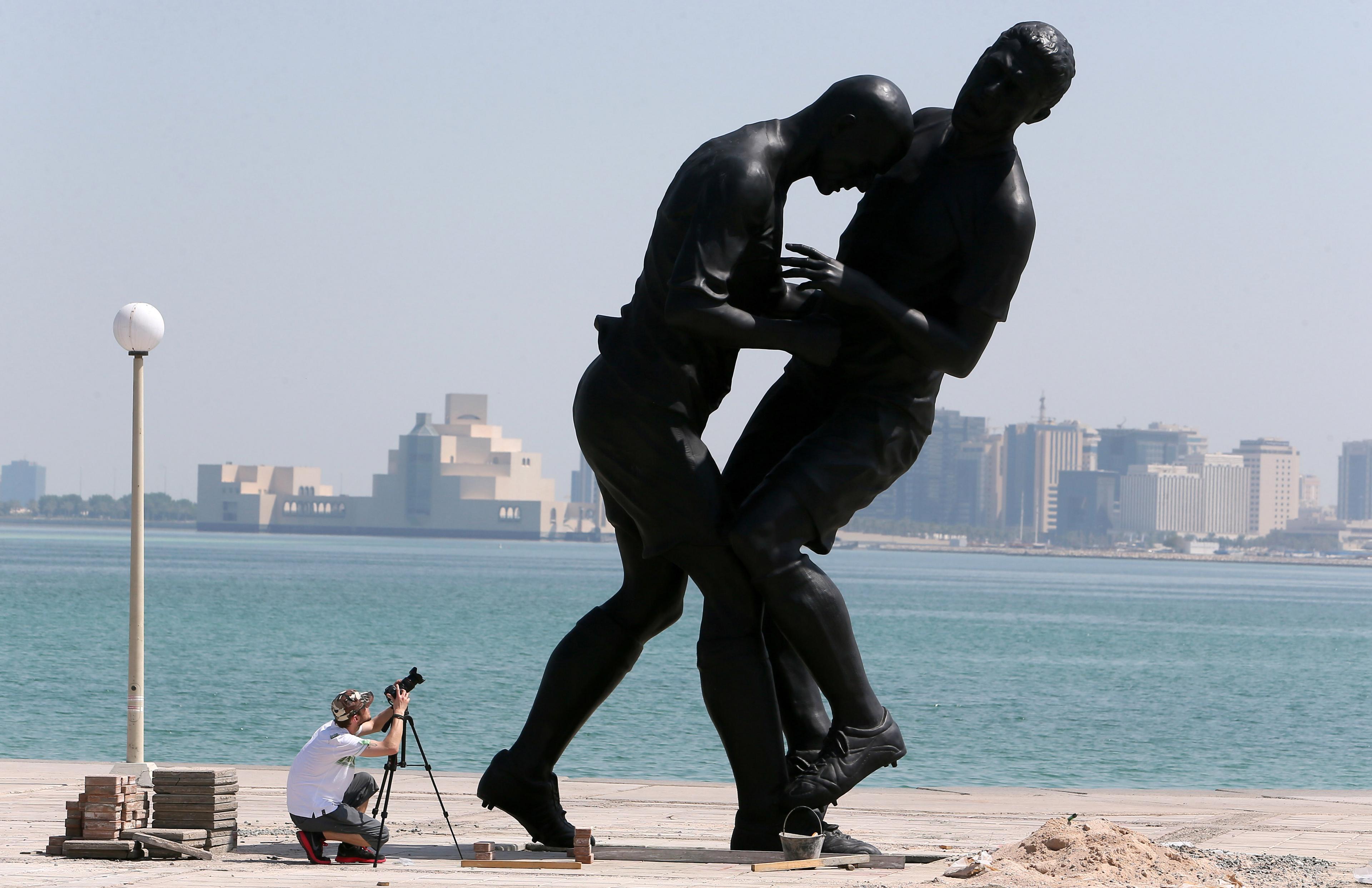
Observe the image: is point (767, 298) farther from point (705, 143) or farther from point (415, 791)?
point (415, 791)

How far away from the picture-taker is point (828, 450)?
629cm

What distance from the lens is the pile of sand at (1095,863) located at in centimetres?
562

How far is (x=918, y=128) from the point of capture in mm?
6738

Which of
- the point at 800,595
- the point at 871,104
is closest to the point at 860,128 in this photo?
Result: the point at 871,104

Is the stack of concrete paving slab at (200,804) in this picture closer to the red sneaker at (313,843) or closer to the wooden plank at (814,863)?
the red sneaker at (313,843)

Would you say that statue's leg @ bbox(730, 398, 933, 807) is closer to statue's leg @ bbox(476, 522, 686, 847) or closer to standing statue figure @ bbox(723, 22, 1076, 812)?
standing statue figure @ bbox(723, 22, 1076, 812)

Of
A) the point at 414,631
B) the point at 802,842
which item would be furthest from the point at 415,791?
the point at 414,631

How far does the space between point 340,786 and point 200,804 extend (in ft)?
2.69

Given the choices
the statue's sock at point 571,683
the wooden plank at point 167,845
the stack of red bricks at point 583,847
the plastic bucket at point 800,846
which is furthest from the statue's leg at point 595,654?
the wooden plank at point 167,845

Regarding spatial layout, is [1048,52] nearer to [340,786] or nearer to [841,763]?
[841,763]

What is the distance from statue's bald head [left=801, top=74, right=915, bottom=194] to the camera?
6250 mm

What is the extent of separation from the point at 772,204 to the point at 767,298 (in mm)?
435

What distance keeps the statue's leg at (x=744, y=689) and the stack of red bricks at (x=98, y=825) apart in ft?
7.76

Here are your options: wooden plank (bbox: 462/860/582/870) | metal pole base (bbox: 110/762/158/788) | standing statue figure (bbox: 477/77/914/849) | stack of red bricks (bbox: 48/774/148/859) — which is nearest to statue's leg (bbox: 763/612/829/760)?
standing statue figure (bbox: 477/77/914/849)
